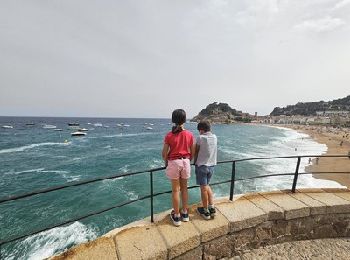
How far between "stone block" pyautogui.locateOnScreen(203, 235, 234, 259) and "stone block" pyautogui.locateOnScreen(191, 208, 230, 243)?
91 millimetres

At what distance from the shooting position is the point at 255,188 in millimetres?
18219

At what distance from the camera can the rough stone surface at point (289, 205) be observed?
12.1ft

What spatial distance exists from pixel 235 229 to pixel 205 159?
1098mm

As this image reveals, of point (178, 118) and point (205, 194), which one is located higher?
point (178, 118)

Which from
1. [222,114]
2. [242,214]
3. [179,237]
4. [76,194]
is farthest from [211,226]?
[222,114]

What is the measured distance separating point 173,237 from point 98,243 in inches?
36.6

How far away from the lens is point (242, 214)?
11.5 ft

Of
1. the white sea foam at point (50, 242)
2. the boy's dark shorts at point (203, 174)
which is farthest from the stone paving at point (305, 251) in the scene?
the white sea foam at point (50, 242)

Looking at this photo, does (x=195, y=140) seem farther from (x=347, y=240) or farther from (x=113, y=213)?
(x=113, y=213)

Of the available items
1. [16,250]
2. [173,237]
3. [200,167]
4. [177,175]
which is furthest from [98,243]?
[16,250]

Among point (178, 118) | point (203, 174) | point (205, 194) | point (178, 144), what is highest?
point (178, 118)

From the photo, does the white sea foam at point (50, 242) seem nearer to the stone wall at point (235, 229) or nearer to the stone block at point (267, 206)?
the stone wall at point (235, 229)

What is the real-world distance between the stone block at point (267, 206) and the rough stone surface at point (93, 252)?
2.37 meters

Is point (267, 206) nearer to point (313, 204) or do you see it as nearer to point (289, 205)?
point (289, 205)
